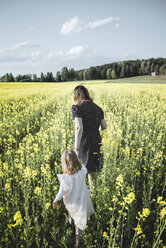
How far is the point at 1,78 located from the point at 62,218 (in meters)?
67.3

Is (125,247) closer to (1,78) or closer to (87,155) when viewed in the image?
(87,155)

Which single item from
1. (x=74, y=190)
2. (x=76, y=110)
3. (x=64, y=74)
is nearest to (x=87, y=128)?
(x=76, y=110)

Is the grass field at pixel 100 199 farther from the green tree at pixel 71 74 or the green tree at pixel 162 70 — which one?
the green tree at pixel 71 74

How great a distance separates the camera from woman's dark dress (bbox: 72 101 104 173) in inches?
108

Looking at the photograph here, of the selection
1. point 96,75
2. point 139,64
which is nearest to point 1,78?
point 96,75

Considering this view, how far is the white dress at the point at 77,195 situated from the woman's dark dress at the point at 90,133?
0.76 metres

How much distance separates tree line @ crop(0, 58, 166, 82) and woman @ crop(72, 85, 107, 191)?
219 ft

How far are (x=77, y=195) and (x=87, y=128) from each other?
1082 millimetres

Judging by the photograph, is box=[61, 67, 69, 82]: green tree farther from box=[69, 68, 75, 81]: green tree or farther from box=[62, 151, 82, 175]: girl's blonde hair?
box=[62, 151, 82, 175]: girl's blonde hair

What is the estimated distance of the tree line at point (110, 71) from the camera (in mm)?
70812

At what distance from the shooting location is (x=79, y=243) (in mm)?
2324

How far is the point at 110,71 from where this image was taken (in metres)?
78.4

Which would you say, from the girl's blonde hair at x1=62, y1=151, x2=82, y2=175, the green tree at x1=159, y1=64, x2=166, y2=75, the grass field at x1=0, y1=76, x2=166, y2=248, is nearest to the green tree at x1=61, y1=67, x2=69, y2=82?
the green tree at x1=159, y1=64, x2=166, y2=75

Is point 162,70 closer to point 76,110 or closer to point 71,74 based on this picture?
point 71,74
